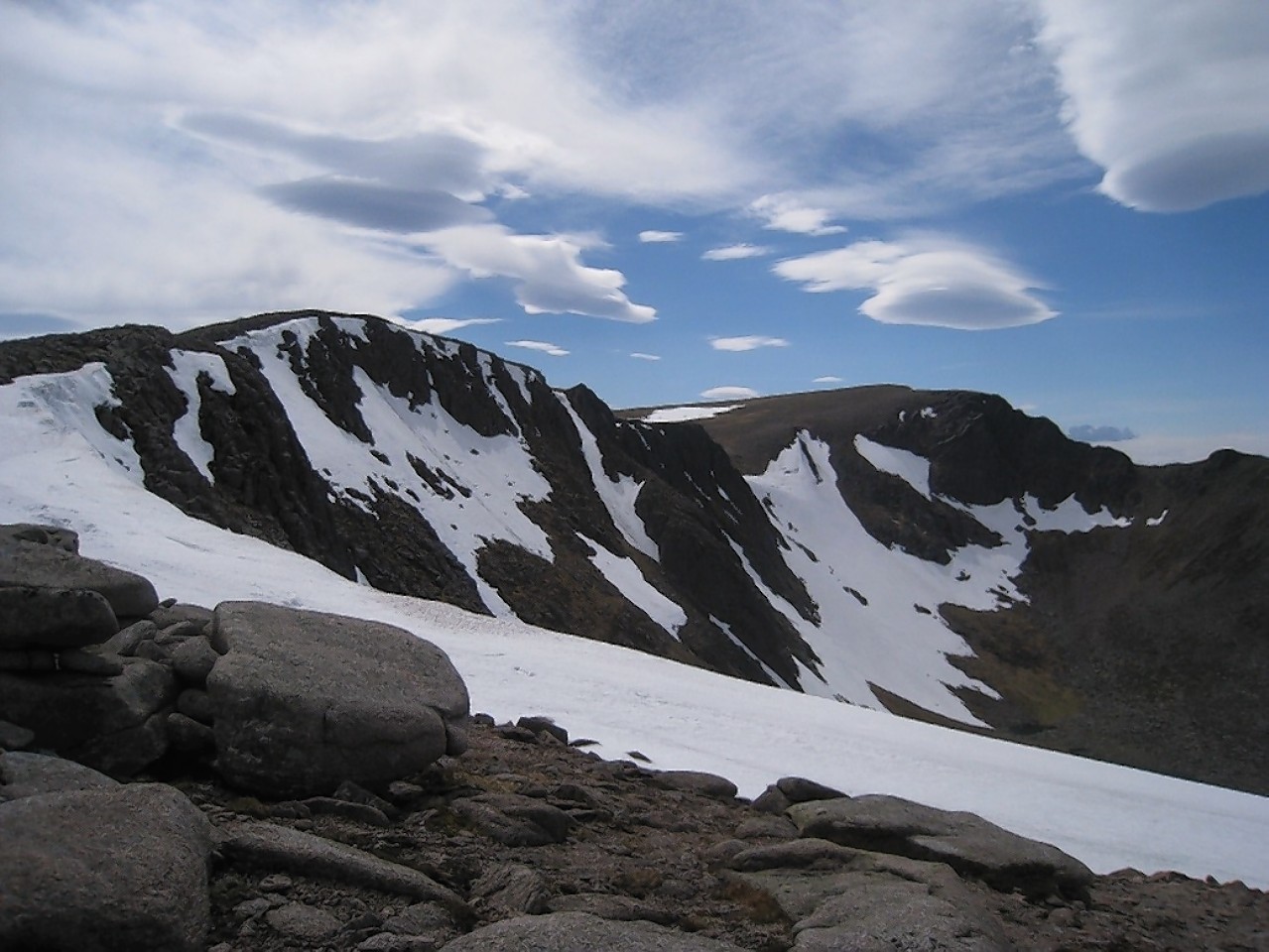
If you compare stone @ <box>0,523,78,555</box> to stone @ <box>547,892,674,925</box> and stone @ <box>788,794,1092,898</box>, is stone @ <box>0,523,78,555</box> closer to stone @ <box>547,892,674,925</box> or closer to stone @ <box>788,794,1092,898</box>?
stone @ <box>547,892,674,925</box>

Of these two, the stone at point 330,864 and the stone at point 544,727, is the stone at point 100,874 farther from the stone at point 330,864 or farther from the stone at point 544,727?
the stone at point 544,727

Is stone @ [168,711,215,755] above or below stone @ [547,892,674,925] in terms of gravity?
above

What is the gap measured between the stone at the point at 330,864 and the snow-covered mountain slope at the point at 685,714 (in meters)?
7.62

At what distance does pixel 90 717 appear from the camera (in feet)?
26.0

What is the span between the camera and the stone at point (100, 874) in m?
5.04

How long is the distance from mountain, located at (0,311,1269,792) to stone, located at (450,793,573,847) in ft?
71.2

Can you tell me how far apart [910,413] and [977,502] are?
1852 centimetres

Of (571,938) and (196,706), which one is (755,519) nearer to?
(196,706)

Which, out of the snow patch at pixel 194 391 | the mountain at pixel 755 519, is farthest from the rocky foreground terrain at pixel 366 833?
the snow patch at pixel 194 391

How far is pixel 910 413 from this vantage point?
146 metres

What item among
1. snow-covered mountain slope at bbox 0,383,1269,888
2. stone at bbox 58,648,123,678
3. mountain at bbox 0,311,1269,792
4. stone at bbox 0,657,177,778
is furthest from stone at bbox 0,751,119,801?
mountain at bbox 0,311,1269,792

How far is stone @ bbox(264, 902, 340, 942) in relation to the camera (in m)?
5.89

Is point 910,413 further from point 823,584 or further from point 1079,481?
point 823,584

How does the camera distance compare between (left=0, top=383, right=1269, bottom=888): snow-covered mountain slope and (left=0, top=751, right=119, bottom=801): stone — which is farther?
(left=0, top=383, right=1269, bottom=888): snow-covered mountain slope
